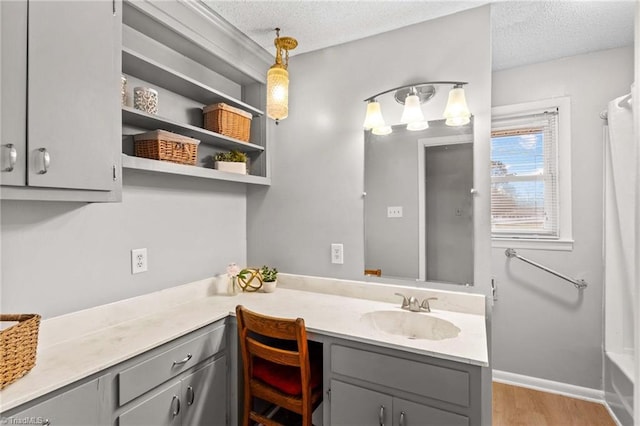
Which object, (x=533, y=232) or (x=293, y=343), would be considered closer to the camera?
(x=293, y=343)

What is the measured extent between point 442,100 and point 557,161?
1219mm

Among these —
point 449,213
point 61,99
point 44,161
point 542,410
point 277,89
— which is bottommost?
point 542,410

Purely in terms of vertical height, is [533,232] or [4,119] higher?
[4,119]

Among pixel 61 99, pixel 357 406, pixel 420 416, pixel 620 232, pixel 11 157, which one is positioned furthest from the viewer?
pixel 620 232

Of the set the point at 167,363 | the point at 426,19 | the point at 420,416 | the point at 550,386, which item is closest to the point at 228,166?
the point at 167,363

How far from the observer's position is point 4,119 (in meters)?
1.00

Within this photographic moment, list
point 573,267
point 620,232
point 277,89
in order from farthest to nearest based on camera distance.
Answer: point 573,267 < point 620,232 < point 277,89

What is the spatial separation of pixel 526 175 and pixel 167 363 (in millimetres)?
2677

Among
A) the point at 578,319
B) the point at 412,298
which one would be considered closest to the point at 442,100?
the point at 412,298

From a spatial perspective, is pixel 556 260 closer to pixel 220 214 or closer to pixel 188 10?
pixel 220 214

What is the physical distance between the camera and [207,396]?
5.22 feet

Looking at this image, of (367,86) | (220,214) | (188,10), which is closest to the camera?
(188,10)

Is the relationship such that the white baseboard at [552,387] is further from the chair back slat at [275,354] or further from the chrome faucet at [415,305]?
the chair back slat at [275,354]

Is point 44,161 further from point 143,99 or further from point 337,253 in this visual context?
point 337,253
